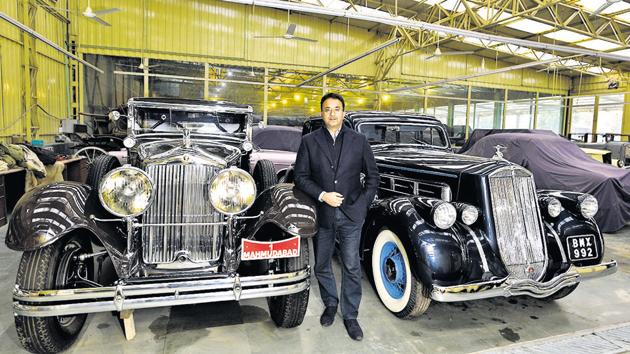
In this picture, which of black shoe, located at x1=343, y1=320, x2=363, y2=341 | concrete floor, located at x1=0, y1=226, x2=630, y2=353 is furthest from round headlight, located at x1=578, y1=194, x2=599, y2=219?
black shoe, located at x1=343, y1=320, x2=363, y2=341

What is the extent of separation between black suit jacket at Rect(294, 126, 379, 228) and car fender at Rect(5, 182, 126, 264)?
4.00 feet

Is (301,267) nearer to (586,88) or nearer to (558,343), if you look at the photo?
(558,343)

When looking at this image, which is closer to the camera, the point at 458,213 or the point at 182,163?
the point at 182,163

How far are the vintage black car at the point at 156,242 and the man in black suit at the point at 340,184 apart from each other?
16cm

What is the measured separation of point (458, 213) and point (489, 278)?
507 millimetres

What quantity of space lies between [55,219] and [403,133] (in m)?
3.46

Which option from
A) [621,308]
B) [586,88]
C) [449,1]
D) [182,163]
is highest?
[449,1]

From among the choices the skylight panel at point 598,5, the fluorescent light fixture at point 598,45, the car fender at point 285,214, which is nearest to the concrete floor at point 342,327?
the car fender at point 285,214

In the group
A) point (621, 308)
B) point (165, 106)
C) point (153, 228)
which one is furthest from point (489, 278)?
point (165, 106)

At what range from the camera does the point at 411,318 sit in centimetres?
290

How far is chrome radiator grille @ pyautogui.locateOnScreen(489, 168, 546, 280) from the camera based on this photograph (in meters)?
2.79

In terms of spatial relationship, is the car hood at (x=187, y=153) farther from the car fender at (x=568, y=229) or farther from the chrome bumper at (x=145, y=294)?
the car fender at (x=568, y=229)

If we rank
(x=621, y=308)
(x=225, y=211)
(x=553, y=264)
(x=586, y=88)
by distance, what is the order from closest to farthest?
(x=225, y=211), (x=553, y=264), (x=621, y=308), (x=586, y=88)

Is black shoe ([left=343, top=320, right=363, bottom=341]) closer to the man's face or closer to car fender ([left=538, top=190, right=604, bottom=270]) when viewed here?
the man's face
